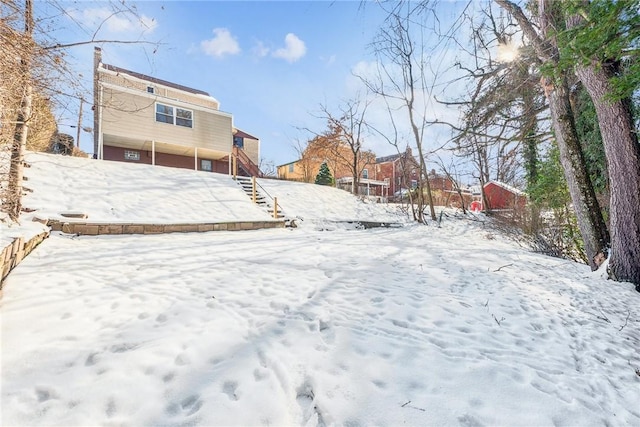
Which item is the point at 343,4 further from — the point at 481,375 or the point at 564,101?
the point at 481,375

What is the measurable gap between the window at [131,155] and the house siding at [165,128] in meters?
2.25

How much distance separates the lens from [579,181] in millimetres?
4379

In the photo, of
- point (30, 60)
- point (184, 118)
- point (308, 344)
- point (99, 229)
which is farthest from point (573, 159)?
point (184, 118)

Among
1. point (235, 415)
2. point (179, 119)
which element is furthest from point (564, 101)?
point (179, 119)

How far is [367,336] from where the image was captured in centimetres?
220

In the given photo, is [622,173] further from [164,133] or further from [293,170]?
[293,170]

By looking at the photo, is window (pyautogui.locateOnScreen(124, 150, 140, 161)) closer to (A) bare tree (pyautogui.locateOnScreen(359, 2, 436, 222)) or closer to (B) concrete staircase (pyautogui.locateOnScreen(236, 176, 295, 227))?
(B) concrete staircase (pyautogui.locateOnScreen(236, 176, 295, 227))

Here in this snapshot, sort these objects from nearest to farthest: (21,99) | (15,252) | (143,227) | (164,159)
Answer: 1. (15,252)
2. (21,99)
3. (143,227)
4. (164,159)

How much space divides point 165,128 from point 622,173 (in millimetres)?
16732

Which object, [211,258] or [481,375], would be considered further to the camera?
[211,258]

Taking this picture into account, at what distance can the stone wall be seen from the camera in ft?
8.53

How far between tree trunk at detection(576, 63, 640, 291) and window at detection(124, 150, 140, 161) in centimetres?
1862

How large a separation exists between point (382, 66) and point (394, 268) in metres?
12.2

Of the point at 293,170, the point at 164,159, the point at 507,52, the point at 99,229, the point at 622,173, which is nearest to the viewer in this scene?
the point at 622,173
